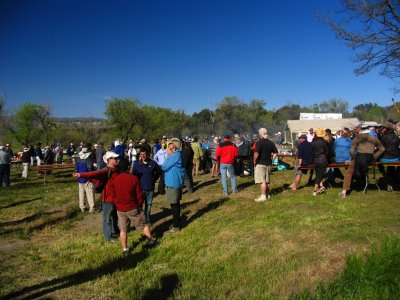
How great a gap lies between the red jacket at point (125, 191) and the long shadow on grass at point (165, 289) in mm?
1522

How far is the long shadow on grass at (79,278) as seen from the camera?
15.9 ft

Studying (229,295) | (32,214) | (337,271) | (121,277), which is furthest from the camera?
(32,214)

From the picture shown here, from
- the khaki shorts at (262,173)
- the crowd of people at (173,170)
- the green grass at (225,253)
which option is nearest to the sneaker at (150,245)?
the crowd of people at (173,170)

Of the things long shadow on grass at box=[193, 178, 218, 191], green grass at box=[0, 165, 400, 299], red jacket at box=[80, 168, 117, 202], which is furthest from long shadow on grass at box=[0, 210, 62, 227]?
long shadow on grass at box=[193, 178, 218, 191]

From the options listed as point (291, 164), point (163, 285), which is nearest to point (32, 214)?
point (163, 285)

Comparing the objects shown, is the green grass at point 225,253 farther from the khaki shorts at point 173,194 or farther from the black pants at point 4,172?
the black pants at point 4,172

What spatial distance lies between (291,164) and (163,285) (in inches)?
532

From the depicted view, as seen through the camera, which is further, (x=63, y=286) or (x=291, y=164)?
(x=291, y=164)

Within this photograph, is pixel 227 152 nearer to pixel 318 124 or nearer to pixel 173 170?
pixel 173 170

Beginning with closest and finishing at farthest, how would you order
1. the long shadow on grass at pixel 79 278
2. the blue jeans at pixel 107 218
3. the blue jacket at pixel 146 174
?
1. the long shadow on grass at pixel 79 278
2. the blue jeans at pixel 107 218
3. the blue jacket at pixel 146 174

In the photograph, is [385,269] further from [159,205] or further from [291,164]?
[291,164]

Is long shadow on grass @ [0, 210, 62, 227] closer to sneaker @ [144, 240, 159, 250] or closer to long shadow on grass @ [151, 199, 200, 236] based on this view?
long shadow on grass @ [151, 199, 200, 236]

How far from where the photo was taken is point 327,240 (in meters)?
5.89

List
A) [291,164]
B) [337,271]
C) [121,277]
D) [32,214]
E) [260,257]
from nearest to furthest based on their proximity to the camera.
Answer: [337,271], [121,277], [260,257], [32,214], [291,164]
